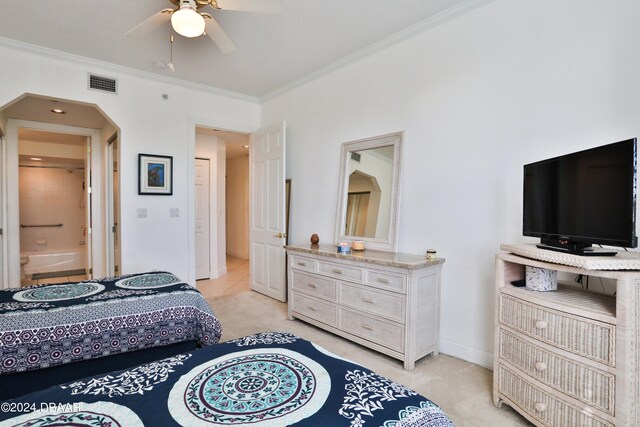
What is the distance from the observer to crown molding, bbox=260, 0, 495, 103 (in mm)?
2574

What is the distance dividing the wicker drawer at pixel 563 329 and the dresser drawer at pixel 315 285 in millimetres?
1550

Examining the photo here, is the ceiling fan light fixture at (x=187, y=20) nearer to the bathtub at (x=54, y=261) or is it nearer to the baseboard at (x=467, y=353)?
the baseboard at (x=467, y=353)

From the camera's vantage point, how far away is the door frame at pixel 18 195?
165 inches

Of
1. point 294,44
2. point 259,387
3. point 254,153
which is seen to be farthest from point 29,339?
point 254,153

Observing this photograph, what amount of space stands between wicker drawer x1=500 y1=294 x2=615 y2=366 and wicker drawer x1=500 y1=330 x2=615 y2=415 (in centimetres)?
7

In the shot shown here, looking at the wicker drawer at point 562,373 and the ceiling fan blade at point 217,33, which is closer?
the wicker drawer at point 562,373

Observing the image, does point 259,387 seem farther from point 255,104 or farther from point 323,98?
point 255,104

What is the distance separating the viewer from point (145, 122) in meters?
3.95

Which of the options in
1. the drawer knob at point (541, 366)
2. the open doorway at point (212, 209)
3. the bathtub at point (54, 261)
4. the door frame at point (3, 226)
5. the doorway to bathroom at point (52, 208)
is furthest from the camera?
the bathtub at point (54, 261)

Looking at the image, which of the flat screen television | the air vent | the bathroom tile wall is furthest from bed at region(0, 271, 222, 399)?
the bathroom tile wall

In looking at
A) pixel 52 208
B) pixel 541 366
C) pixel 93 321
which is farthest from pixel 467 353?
pixel 52 208

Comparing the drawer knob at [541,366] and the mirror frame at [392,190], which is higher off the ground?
the mirror frame at [392,190]

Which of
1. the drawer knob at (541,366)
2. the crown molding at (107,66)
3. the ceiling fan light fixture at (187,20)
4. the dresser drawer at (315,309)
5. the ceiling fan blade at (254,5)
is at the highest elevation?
the crown molding at (107,66)

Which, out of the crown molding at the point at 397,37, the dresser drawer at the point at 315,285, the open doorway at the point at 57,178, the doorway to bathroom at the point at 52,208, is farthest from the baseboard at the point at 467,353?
the doorway to bathroom at the point at 52,208
